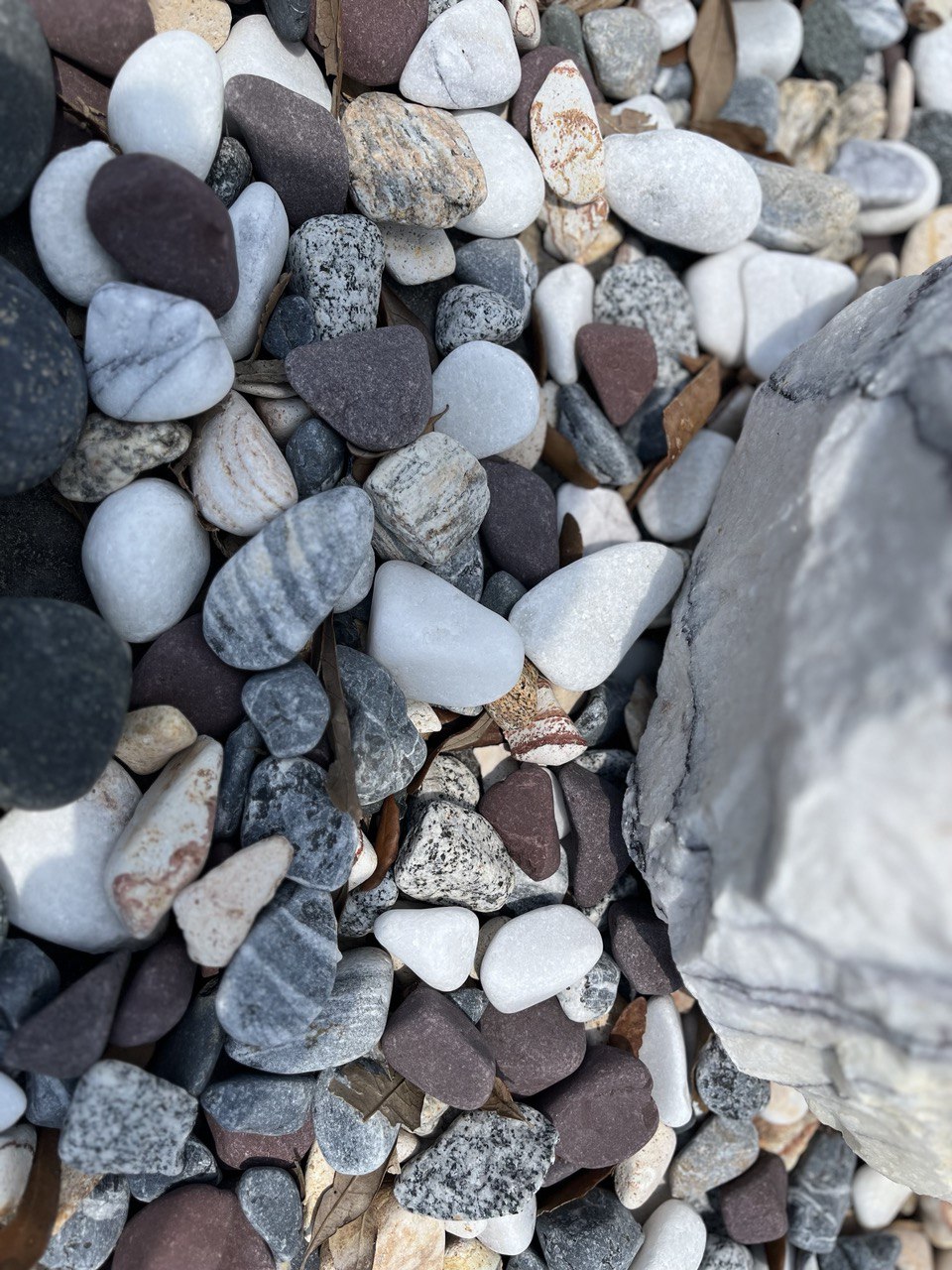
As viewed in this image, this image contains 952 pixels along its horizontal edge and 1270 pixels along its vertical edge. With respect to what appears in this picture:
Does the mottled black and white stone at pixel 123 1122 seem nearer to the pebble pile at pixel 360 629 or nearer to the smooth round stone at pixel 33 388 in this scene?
the pebble pile at pixel 360 629

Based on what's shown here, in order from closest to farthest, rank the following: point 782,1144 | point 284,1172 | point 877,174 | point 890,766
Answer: point 890,766 → point 284,1172 → point 782,1144 → point 877,174

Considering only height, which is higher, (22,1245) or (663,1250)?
(22,1245)

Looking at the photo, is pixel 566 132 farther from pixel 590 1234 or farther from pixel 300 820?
pixel 590 1234

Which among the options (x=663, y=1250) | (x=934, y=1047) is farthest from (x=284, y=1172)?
(x=934, y=1047)

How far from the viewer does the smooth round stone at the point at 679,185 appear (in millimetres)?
1886

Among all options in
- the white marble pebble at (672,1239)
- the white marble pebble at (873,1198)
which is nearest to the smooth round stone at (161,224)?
the white marble pebble at (672,1239)

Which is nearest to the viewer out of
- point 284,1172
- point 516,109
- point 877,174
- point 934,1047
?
point 934,1047

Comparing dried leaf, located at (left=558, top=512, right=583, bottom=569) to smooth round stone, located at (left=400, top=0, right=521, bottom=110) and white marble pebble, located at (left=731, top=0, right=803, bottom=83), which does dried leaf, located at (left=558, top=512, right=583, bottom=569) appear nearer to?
smooth round stone, located at (left=400, top=0, right=521, bottom=110)

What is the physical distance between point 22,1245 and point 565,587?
139 centimetres

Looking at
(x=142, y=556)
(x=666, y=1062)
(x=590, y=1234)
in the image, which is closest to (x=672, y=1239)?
(x=590, y=1234)

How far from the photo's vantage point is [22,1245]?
1.37 meters

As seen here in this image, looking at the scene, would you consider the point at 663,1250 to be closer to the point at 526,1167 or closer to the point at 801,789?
the point at 526,1167

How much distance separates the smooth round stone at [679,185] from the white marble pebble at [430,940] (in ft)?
4.93

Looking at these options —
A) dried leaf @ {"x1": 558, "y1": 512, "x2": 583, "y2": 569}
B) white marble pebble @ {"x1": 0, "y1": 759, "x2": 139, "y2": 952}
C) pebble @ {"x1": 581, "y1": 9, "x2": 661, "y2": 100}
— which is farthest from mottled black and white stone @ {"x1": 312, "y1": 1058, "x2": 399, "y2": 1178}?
pebble @ {"x1": 581, "y1": 9, "x2": 661, "y2": 100}
